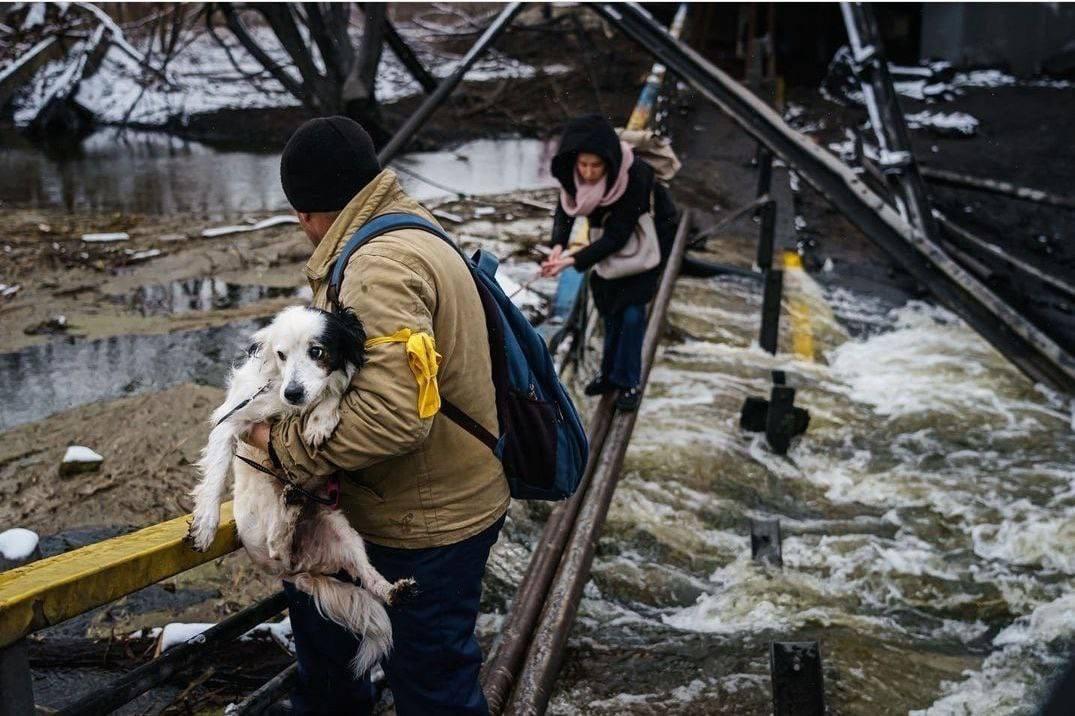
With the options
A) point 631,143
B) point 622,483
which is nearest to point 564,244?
point 631,143

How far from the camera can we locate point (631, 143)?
570 cm

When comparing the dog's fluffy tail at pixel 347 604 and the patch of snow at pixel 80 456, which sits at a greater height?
the dog's fluffy tail at pixel 347 604

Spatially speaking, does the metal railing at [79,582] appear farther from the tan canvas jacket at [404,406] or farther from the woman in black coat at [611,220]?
the woman in black coat at [611,220]

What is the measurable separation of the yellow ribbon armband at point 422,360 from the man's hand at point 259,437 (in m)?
0.39

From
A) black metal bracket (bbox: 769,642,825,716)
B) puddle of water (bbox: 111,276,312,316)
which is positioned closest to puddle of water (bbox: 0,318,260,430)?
puddle of water (bbox: 111,276,312,316)

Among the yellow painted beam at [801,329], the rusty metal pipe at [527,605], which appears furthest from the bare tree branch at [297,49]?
the rusty metal pipe at [527,605]

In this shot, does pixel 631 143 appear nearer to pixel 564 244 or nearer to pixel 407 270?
pixel 564 244

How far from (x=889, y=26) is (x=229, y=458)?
17789mm

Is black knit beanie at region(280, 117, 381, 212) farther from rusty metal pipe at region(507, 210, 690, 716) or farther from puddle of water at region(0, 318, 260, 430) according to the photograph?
puddle of water at region(0, 318, 260, 430)

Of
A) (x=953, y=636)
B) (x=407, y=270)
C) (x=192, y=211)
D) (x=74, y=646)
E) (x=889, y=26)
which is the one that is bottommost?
(x=953, y=636)

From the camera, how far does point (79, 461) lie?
17.2 feet

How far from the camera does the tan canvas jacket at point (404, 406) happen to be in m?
2.33

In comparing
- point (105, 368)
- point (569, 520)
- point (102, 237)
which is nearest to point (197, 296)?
point (105, 368)

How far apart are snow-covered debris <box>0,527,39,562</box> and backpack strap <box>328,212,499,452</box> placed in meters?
2.07
